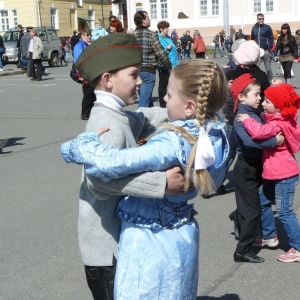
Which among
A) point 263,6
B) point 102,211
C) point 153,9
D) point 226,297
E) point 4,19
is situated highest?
point 153,9

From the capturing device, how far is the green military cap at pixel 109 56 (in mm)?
2844

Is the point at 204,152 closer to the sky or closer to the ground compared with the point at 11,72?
closer to the sky

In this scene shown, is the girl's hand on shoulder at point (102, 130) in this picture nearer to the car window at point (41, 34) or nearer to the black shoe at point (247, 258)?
the black shoe at point (247, 258)

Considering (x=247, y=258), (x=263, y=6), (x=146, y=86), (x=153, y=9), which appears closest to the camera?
(x=247, y=258)

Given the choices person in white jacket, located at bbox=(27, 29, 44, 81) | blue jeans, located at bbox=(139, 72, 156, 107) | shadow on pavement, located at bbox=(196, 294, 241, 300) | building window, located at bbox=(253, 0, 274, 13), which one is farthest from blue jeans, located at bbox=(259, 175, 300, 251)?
building window, located at bbox=(253, 0, 274, 13)

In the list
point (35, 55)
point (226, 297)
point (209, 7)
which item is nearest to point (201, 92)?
point (226, 297)

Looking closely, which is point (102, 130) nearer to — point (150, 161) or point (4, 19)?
point (150, 161)

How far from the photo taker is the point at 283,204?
517 cm

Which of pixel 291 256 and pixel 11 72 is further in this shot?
pixel 11 72

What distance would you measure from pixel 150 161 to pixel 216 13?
196 feet

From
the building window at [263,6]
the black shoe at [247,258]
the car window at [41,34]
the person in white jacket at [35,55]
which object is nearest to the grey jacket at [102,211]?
the black shoe at [247,258]

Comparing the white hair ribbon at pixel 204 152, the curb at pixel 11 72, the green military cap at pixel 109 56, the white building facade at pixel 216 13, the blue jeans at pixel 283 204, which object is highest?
the white building facade at pixel 216 13

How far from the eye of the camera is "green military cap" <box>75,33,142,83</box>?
112 inches

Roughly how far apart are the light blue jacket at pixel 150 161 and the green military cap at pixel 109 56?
34 centimetres
